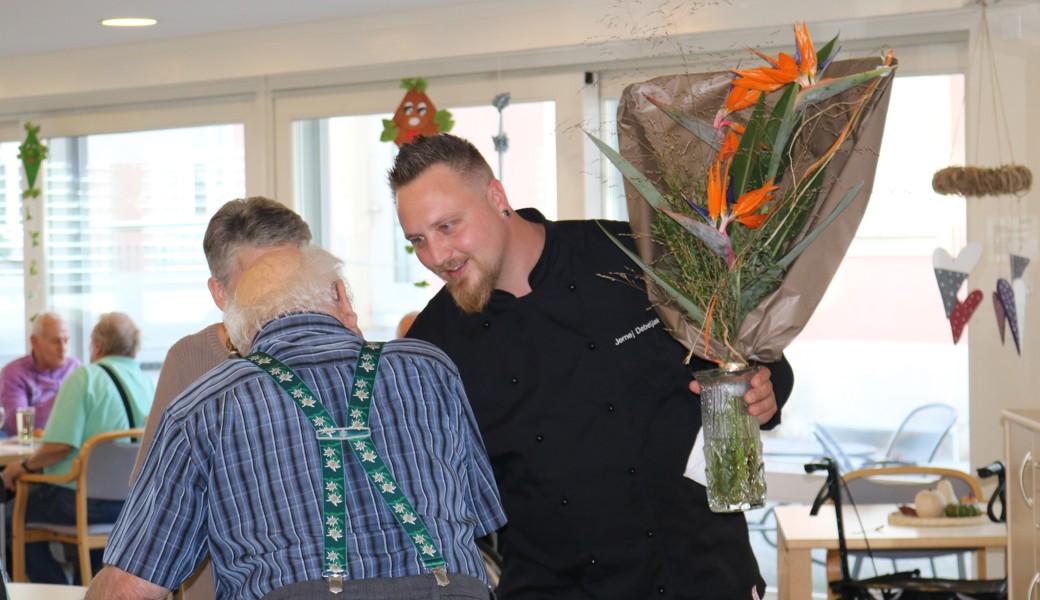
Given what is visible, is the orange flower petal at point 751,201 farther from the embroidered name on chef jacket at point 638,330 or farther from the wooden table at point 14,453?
the wooden table at point 14,453

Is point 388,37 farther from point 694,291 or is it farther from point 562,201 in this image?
point 694,291

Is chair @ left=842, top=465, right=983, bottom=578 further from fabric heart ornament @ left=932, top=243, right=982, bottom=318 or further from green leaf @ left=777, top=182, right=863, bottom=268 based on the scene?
green leaf @ left=777, top=182, right=863, bottom=268

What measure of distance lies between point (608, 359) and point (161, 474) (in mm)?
862

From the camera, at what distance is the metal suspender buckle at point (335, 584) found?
1.54 metres

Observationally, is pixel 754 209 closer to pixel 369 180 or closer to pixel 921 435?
pixel 921 435

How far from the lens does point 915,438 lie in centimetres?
489

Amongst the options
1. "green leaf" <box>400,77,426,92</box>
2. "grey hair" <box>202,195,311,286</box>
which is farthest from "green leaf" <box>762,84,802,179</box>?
"green leaf" <box>400,77,426,92</box>

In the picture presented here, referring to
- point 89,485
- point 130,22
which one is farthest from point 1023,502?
point 130,22

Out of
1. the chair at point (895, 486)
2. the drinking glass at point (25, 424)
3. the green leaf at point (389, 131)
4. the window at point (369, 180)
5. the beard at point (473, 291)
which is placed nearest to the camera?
the beard at point (473, 291)

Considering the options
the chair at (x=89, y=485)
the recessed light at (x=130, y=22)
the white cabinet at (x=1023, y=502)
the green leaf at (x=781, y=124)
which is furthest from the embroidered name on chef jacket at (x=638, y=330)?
the recessed light at (x=130, y=22)

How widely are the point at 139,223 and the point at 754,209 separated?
5.41m

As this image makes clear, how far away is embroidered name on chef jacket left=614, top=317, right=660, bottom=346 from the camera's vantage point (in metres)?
2.17

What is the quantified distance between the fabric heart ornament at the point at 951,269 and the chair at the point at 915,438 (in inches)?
20.7

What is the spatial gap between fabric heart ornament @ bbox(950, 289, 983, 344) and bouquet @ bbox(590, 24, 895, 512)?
293 cm
